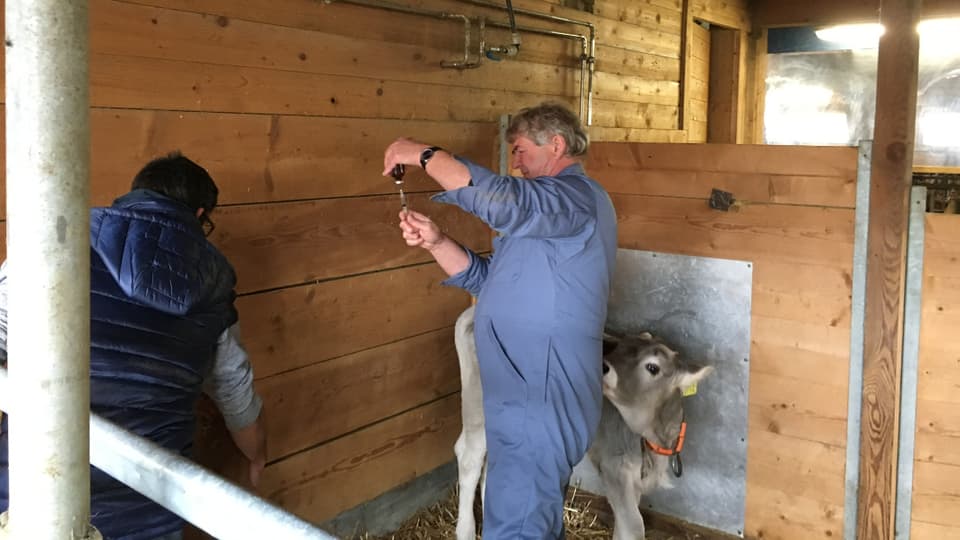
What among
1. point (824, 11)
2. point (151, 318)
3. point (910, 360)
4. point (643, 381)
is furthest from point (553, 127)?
point (824, 11)

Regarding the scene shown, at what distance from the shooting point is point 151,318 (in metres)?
1.92

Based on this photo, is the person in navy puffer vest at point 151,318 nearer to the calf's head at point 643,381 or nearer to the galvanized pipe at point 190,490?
the galvanized pipe at point 190,490

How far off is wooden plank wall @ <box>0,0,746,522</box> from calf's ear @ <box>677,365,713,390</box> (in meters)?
1.04

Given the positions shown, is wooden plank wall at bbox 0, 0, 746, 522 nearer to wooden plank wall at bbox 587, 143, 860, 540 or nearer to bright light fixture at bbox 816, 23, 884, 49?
wooden plank wall at bbox 587, 143, 860, 540

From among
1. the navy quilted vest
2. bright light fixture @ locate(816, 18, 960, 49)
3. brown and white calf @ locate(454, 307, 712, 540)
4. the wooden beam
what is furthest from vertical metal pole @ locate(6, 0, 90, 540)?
the wooden beam

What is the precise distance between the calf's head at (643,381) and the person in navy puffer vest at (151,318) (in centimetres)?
154

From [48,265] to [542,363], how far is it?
1.65m

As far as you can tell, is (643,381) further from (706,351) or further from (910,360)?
(910,360)

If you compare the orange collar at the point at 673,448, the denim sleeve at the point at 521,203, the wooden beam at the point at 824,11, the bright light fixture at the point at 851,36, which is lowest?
the orange collar at the point at 673,448

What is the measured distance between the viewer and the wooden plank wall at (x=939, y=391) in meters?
3.00

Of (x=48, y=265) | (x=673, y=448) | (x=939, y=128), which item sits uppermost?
(x=939, y=128)

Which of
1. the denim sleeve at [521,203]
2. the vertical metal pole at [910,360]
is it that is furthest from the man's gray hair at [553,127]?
the vertical metal pole at [910,360]

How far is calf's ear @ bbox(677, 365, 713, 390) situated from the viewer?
311 centimetres

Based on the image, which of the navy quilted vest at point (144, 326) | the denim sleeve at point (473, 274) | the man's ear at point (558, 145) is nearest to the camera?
the navy quilted vest at point (144, 326)
